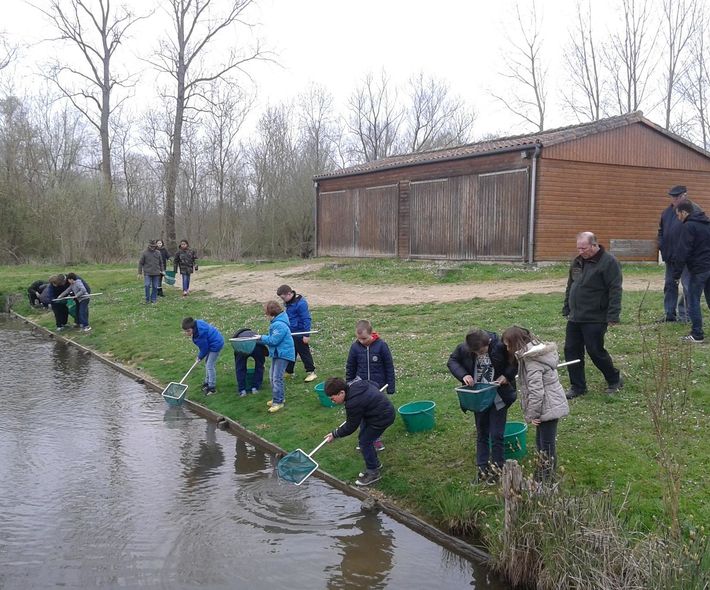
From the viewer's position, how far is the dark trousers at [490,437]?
256 inches

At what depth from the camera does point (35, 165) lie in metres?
39.4

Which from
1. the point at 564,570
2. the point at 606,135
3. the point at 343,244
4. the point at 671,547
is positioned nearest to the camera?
the point at 671,547

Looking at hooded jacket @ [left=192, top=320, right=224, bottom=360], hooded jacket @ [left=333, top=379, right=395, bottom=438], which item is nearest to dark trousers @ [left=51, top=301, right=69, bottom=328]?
hooded jacket @ [left=192, top=320, right=224, bottom=360]

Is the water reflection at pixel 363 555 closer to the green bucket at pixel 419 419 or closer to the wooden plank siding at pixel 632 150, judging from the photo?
the green bucket at pixel 419 419

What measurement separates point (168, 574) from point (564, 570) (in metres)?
3.18

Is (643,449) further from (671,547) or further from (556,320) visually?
(556,320)

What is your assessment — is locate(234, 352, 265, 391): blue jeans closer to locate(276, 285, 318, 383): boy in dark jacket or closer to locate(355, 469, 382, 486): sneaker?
locate(276, 285, 318, 383): boy in dark jacket

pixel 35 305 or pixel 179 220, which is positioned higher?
pixel 179 220

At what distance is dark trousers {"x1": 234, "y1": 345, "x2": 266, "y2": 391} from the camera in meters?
10.6

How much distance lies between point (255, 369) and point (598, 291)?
552 centimetres

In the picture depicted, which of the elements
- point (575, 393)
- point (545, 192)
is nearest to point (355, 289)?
point (545, 192)

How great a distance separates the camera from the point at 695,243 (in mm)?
9727

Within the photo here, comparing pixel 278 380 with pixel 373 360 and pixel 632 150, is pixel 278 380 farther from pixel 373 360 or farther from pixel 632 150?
pixel 632 150

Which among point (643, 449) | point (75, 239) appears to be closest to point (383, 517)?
point (643, 449)
